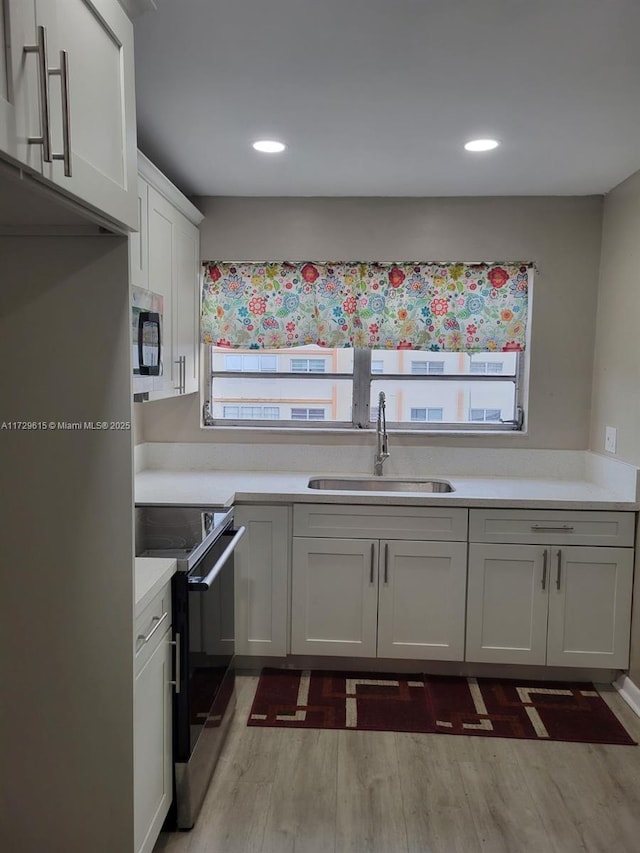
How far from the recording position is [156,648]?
175 centimetres

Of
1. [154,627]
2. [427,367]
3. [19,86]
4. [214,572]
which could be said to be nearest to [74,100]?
[19,86]

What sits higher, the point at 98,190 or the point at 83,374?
the point at 98,190

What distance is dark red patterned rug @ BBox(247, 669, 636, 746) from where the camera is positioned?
255 cm

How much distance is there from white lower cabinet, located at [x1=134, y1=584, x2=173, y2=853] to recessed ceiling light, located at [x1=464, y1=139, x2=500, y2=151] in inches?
82.0

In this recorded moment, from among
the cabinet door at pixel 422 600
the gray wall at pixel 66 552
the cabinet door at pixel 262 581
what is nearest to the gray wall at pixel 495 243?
the cabinet door at pixel 422 600

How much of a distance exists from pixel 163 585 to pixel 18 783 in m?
0.58

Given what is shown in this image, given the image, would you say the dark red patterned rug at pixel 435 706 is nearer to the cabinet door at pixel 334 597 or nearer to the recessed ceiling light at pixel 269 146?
the cabinet door at pixel 334 597

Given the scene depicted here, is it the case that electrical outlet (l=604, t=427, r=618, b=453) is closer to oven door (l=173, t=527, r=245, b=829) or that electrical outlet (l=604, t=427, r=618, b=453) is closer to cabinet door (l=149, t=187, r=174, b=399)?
oven door (l=173, t=527, r=245, b=829)

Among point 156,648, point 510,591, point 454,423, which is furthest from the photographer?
point 454,423

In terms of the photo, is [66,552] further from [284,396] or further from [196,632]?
[284,396]

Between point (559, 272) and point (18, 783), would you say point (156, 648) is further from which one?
point (559, 272)

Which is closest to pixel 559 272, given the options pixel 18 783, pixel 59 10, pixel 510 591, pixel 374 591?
pixel 510 591

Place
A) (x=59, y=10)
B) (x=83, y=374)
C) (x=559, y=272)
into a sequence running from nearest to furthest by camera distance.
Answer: (x=59, y=10) → (x=83, y=374) → (x=559, y=272)

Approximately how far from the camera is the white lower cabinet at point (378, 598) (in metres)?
2.87
